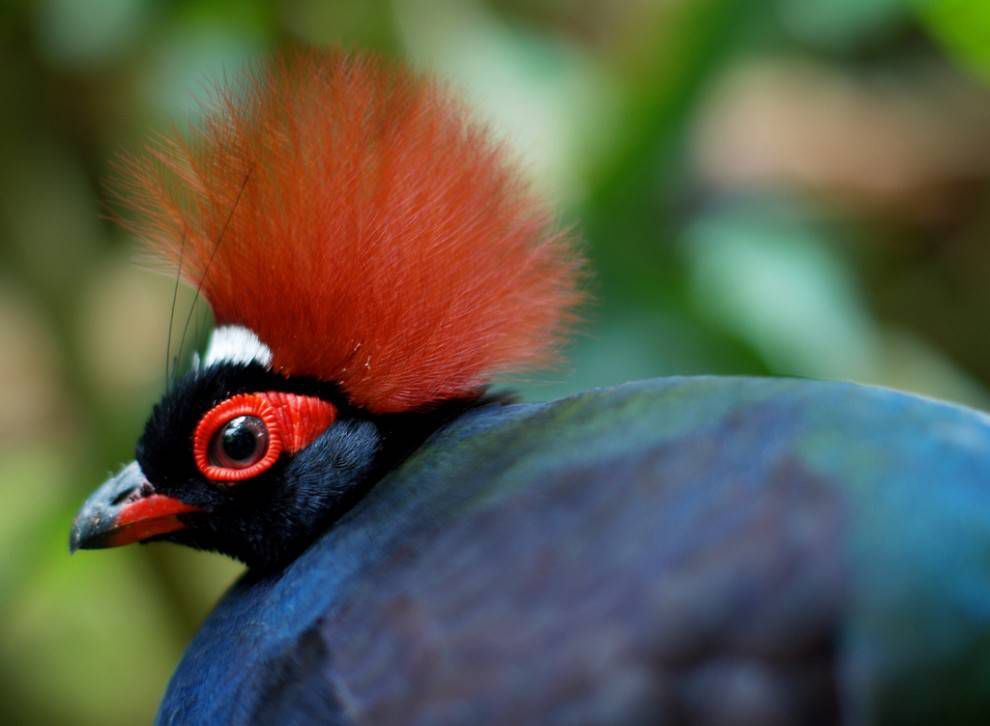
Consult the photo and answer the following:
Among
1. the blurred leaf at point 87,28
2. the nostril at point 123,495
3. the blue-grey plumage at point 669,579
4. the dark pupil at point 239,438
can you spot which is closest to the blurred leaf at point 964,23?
the blue-grey plumage at point 669,579

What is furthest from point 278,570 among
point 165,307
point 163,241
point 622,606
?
point 165,307

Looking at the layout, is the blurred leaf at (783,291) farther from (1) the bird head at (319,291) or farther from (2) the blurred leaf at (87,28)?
(2) the blurred leaf at (87,28)

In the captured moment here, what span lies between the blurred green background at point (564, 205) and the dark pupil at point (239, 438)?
0.78 metres

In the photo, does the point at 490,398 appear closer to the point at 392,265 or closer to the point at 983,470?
the point at 392,265

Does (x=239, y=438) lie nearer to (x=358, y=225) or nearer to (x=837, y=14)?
(x=358, y=225)

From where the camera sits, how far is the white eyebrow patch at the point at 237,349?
4.78ft

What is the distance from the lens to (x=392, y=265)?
1399 millimetres

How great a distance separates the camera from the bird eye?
1.45 meters

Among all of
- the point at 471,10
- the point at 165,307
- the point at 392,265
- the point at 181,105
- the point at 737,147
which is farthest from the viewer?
the point at 737,147

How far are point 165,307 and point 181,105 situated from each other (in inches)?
27.8

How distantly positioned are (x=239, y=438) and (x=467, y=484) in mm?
338

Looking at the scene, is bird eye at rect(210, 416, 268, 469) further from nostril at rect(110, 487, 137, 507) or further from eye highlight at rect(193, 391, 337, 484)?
nostril at rect(110, 487, 137, 507)

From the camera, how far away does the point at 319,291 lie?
141 cm

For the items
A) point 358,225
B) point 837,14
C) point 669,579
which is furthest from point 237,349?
point 837,14
